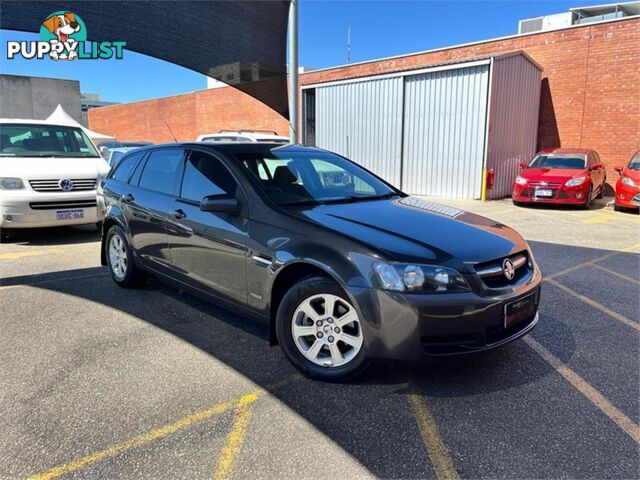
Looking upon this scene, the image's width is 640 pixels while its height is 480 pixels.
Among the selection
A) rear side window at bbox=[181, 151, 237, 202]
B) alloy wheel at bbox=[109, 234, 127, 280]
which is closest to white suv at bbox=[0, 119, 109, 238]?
alloy wheel at bbox=[109, 234, 127, 280]

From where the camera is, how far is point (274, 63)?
10.8m

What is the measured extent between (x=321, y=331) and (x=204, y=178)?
1764mm

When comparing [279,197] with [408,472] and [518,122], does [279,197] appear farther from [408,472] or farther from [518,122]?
[518,122]

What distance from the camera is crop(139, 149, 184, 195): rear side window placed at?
14.5ft

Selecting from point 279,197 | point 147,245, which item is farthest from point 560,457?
point 147,245

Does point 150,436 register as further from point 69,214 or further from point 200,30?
point 200,30

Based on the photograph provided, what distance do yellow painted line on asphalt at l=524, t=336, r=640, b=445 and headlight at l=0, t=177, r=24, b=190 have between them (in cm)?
741

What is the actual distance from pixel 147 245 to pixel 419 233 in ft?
9.24

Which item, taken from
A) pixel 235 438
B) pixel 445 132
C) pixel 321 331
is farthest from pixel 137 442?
pixel 445 132

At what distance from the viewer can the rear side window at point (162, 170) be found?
14.5 feet

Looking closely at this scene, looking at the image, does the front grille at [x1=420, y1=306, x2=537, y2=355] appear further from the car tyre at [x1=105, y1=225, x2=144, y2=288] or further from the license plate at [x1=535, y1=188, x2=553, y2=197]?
the license plate at [x1=535, y1=188, x2=553, y2=197]

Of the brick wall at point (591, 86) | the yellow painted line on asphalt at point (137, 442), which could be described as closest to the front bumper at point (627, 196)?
the brick wall at point (591, 86)

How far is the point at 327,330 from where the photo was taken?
3.10 meters

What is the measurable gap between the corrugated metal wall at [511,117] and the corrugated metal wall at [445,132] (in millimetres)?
396
